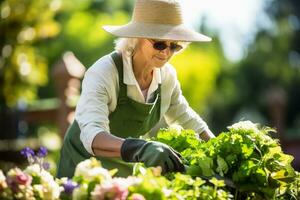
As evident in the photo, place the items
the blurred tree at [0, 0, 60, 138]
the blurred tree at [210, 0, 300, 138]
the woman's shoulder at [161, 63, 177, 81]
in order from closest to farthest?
the woman's shoulder at [161, 63, 177, 81] → the blurred tree at [0, 0, 60, 138] → the blurred tree at [210, 0, 300, 138]

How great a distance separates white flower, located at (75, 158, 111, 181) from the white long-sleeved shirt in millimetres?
573

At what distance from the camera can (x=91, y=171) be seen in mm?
3852

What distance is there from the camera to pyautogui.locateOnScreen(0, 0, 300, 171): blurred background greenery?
53.3 ft

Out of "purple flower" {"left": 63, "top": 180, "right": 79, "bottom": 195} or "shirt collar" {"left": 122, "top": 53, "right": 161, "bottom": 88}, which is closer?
"purple flower" {"left": 63, "top": 180, "right": 79, "bottom": 195}

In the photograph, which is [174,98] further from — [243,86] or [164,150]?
[243,86]

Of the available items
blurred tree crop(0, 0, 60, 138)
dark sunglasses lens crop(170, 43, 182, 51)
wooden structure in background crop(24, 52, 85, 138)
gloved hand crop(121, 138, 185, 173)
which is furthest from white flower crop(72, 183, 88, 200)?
blurred tree crop(0, 0, 60, 138)

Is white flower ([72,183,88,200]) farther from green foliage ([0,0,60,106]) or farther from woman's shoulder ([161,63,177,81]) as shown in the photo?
green foliage ([0,0,60,106])

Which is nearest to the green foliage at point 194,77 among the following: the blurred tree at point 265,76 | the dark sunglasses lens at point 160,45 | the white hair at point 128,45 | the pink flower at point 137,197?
the blurred tree at point 265,76

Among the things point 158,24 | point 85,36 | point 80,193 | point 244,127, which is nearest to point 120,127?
point 158,24

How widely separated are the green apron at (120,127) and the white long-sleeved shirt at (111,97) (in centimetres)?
3

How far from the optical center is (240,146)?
429 cm

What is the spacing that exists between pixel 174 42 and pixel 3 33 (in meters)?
11.5

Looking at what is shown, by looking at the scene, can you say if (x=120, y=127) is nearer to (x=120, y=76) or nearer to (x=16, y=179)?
(x=120, y=76)

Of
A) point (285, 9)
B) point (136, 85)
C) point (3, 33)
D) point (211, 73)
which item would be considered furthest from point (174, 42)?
point (285, 9)
